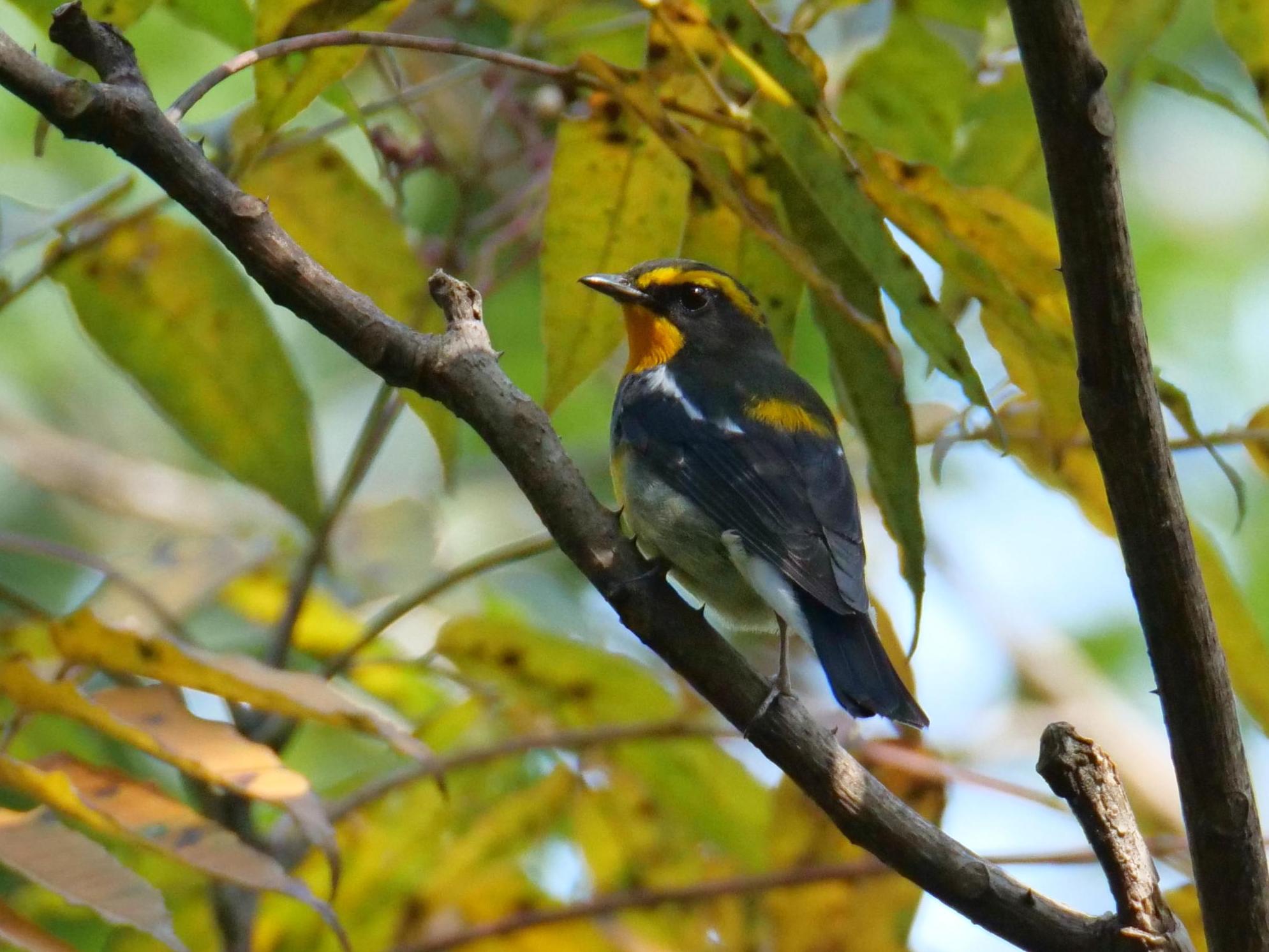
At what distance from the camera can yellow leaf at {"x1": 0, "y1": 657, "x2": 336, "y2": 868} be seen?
6.12 ft

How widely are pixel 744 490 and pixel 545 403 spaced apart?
0.76m

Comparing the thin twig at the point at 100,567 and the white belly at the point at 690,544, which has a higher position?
the white belly at the point at 690,544

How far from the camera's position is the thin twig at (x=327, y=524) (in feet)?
8.18

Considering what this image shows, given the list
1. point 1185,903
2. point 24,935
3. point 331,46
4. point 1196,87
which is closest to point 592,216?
point 331,46

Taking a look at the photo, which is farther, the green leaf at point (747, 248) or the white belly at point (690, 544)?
the white belly at point (690, 544)

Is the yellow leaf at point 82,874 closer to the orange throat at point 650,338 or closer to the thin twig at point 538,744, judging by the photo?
the thin twig at point 538,744

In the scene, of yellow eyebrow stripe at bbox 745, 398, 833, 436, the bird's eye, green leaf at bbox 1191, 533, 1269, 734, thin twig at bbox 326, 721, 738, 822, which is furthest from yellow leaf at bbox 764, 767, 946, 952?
the bird's eye

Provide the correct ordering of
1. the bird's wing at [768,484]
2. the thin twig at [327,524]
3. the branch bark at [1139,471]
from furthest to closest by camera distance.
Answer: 1. the bird's wing at [768,484]
2. the thin twig at [327,524]
3. the branch bark at [1139,471]

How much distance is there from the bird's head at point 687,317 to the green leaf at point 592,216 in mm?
983

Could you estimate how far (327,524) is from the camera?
8.25 ft

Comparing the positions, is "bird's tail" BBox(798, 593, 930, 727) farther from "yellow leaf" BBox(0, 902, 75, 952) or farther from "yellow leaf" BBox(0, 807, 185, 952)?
"yellow leaf" BBox(0, 902, 75, 952)

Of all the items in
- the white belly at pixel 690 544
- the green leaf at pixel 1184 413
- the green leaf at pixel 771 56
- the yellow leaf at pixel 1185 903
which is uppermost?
the green leaf at pixel 771 56

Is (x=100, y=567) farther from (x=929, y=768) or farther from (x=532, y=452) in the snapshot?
(x=929, y=768)

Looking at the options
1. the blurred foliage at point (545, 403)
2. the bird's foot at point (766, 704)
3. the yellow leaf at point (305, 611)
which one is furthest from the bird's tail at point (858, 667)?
the yellow leaf at point (305, 611)
